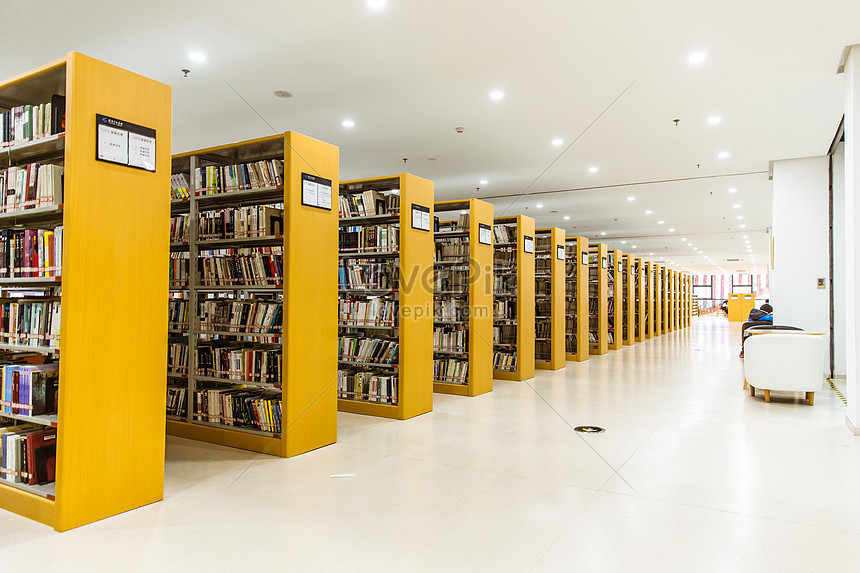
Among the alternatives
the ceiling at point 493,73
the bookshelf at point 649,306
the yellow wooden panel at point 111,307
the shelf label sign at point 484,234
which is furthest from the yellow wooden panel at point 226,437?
the bookshelf at point 649,306

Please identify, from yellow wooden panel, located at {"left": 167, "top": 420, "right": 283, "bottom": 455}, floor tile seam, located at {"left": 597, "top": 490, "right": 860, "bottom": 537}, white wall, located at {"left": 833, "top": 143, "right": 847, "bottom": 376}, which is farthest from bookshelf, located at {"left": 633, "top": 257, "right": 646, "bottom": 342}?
yellow wooden panel, located at {"left": 167, "top": 420, "right": 283, "bottom": 455}

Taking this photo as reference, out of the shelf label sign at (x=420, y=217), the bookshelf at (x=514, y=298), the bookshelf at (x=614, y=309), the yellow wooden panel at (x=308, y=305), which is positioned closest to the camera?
the yellow wooden panel at (x=308, y=305)

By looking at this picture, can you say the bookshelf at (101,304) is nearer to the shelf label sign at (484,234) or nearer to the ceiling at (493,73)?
the ceiling at (493,73)

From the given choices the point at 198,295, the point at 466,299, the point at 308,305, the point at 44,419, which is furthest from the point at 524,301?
the point at 44,419

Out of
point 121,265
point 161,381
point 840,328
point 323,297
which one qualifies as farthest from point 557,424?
point 840,328

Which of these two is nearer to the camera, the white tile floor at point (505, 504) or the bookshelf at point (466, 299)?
the white tile floor at point (505, 504)

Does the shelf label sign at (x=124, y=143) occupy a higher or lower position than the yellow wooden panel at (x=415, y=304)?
higher

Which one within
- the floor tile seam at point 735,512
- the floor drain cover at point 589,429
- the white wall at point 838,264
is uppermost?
the white wall at point 838,264

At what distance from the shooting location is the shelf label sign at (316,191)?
15.3ft

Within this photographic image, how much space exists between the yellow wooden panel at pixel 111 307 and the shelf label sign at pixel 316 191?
50.0 inches

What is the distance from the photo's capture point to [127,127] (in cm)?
332

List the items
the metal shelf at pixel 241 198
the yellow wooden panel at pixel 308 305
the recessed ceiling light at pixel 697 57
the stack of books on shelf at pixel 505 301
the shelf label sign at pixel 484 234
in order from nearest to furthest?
the yellow wooden panel at pixel 308 305
the metal shelf at pixel 241 198
the recessed ceiling light at pixel 697 57
the shelf label sign at pixel 484 234
the stack of books on shelf at pixel 505 301

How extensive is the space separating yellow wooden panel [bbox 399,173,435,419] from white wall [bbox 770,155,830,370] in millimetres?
6542

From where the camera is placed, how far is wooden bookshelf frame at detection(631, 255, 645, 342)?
53.2ft
